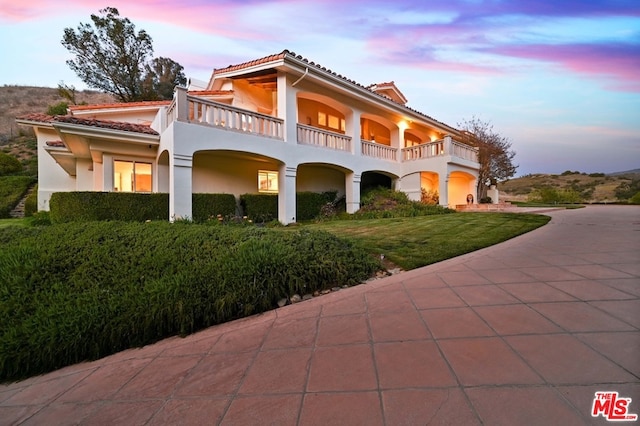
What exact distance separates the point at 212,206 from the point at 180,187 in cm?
201

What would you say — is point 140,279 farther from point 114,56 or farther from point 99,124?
point 114,56

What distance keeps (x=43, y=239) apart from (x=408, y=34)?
385 inches

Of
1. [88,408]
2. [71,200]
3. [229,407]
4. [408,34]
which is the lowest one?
[88,408]

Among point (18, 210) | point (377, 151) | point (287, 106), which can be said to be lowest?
point (18, 210)

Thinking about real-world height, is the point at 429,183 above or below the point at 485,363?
above

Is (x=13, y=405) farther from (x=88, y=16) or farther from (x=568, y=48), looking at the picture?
(x=88, y=16)

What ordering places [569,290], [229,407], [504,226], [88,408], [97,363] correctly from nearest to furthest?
[229,407]
[88,408]
[97,363]
[569,290]
[504,226]

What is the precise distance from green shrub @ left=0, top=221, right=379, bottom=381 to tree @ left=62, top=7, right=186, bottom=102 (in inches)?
848

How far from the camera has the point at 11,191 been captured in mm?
14852

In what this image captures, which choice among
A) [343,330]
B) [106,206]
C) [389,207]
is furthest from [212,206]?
[343,330]

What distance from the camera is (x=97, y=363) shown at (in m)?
2.36

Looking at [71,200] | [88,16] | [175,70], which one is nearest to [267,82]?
[71,200]

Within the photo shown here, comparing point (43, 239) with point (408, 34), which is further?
point (408, 34)
